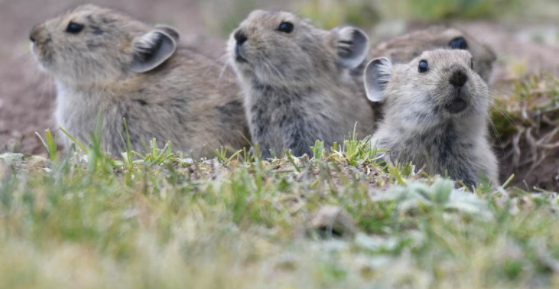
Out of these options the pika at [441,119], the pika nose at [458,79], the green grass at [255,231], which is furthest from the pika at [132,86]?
the pika nose at [458,79]

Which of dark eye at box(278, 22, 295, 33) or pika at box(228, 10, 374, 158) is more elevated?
dark eye at box(278, 22, 295, 33)

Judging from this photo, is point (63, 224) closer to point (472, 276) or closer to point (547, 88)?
point (472, 276)

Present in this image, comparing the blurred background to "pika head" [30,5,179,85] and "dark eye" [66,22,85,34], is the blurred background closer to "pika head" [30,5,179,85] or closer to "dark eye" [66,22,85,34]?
"pika head" [30,5,179,85]

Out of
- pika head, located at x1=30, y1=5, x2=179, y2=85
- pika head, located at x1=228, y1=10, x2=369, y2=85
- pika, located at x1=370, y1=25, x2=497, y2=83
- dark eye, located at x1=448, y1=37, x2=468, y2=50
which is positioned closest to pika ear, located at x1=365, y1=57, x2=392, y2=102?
pika head, located at x1=228, y1=10, x2=369, y2=85

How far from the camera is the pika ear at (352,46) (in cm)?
739

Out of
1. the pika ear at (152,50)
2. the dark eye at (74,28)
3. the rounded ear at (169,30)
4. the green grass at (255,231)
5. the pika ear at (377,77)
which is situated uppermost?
the dark eye at (74,28)

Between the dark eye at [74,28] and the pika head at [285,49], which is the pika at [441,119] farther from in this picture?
the dark eye at [74,28]

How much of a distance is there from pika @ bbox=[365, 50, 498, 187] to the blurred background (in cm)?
68

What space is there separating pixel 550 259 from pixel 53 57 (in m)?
5.16

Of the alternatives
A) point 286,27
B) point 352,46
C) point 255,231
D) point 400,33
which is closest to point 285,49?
point 286,27

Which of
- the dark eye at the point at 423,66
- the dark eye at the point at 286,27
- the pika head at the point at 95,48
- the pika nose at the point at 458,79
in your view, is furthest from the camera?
the pika head at the point at 95,48

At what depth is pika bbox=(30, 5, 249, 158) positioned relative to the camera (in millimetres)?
6969

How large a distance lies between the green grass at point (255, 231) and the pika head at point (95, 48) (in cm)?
245

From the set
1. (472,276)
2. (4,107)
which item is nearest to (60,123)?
(4,107)
